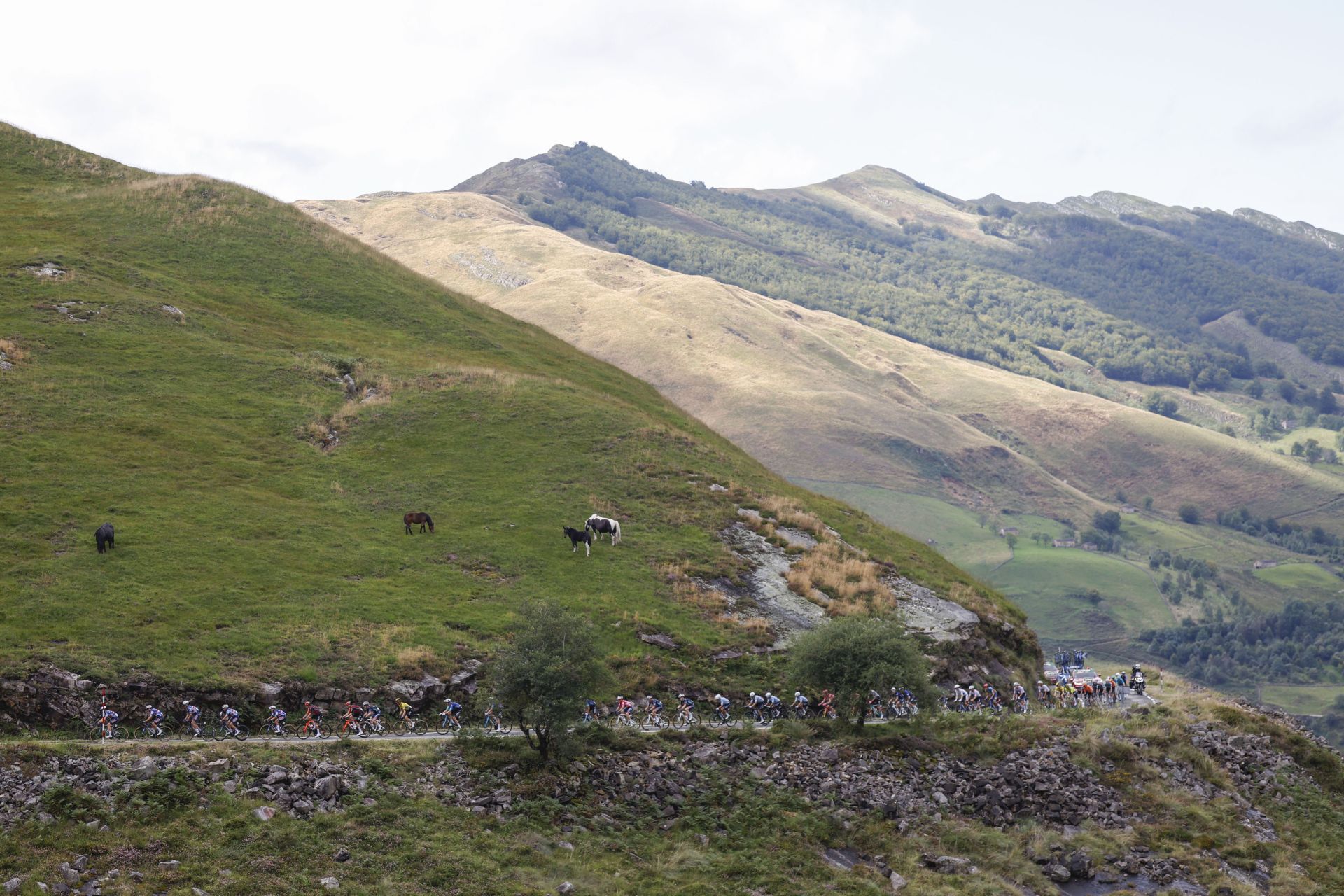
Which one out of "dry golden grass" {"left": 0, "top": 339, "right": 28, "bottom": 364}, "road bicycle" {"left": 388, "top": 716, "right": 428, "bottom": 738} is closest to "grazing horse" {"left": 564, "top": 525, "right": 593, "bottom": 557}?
"road bicycle" {"left": 388, "top": 716, "right": 428, "bottom": 738}

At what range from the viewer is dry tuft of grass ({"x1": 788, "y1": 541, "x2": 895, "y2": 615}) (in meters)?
52.8

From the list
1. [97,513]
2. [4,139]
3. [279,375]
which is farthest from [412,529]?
[4,139]

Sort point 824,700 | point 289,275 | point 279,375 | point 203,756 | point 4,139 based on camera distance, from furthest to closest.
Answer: point 4,139
point 289,275
point 279,375
point 824,700
point 203,756

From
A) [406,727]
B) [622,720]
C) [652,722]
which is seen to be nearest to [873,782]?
[652,722]

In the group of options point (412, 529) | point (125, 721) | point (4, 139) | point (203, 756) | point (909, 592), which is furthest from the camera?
point (4, 139)

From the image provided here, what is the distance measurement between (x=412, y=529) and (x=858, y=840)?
27361 millimetres

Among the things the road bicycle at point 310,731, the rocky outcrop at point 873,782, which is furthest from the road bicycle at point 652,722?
the road bicycle at point 310,731

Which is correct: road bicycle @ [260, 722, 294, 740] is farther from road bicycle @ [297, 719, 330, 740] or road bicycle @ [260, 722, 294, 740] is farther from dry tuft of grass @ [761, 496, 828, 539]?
dry tuft of grass @ [761, 496, 828, 539]

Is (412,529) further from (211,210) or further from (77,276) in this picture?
(211,210)

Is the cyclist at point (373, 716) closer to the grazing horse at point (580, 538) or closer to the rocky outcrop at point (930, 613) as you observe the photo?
the grazing horse at point (580, 538)

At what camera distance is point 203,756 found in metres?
30.1

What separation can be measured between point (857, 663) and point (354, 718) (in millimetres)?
19605

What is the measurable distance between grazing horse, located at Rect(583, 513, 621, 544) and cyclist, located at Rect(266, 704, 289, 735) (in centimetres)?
2143

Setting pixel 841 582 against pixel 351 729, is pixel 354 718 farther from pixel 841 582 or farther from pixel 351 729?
pixel 841 582
